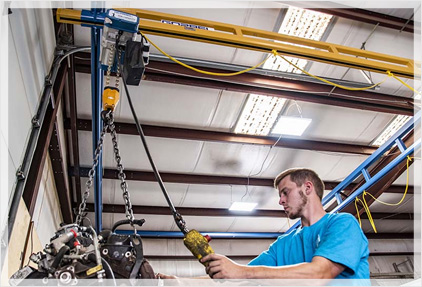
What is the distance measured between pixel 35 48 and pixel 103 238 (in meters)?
1.68

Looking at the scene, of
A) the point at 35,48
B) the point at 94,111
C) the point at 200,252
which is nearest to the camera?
the point at 200,252

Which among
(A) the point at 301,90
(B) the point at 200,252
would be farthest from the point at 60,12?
(A) the point at 301,90

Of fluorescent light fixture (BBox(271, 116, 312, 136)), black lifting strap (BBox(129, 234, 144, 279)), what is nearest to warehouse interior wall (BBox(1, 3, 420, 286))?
black lifting strap (BBox(129, 234, 144, 279))

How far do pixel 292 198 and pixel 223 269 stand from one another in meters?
0.81

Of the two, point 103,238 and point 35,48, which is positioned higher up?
point 35,48

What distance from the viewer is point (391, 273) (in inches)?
314

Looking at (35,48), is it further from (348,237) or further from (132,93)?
(348,237)

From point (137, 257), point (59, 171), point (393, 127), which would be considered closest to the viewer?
point (137, 257)

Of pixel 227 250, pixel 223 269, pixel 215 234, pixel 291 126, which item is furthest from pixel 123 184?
pixel 227 250

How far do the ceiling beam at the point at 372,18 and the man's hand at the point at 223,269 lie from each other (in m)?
2.73

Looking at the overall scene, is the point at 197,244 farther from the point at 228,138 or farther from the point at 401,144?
the point at 401,144

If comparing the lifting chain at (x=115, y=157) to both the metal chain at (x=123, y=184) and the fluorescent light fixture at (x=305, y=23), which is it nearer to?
the metal chain at (x=123, y=184)

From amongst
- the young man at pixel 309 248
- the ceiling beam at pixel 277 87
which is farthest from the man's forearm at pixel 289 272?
the ceiling beam at pixel 277 87

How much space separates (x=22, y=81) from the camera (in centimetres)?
211
